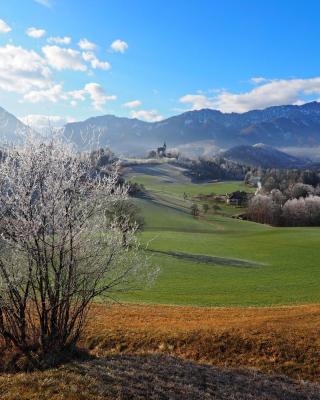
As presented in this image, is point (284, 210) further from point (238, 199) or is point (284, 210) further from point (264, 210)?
point (238, 199)

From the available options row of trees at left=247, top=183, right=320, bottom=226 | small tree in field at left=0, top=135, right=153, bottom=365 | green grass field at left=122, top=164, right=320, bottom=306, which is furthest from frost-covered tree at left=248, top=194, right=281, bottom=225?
small tree in field at left=0, top=135, right=153, bottom=365

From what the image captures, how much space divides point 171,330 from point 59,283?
822cm

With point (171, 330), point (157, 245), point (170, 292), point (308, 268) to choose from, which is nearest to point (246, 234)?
point (157, 245)

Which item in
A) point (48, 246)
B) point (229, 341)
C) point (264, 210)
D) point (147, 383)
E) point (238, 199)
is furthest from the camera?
point (238, 199)

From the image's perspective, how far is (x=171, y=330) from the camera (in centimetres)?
2247

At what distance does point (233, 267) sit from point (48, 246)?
45521mm

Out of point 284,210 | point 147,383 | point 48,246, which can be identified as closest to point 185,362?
point 147,383

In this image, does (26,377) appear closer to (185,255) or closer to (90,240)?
(90,240)

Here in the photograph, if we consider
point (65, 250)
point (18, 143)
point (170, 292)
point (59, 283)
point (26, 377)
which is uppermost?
point (18, 143)

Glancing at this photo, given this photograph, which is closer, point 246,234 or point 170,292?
point 170,292

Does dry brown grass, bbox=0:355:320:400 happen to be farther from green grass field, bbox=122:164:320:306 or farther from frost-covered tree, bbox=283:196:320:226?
frost-covered tree, bbox=283:196:320:226

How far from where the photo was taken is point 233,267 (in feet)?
194

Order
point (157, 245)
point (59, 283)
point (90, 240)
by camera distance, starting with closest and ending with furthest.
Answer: point (59, 283), point (90, 240), point (157, 245)

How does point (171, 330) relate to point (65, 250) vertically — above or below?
below
